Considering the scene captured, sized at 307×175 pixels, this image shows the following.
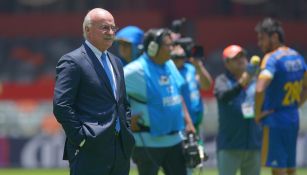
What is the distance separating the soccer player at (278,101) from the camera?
9.31 meters

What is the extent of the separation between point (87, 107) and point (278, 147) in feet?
10.5

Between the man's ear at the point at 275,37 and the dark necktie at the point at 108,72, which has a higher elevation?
the man's ear at the point at 275,37

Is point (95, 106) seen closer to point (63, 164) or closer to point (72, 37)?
point (63, 164)

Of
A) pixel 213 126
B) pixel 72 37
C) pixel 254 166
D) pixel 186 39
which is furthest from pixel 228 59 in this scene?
pixel 72 37

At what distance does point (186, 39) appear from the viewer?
Result: 32.4 ft

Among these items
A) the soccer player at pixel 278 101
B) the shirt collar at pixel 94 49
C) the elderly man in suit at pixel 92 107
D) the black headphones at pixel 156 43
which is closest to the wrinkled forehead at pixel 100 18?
the elderly man in suit at pixel 92 107

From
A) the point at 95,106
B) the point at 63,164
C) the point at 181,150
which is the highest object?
the point at 95,106

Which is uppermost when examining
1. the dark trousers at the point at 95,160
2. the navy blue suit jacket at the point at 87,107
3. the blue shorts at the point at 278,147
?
the navy blue suit jacket at the point at 87,107

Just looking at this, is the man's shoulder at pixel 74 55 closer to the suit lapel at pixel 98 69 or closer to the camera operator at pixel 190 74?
the suit lapel at pixel 98 69

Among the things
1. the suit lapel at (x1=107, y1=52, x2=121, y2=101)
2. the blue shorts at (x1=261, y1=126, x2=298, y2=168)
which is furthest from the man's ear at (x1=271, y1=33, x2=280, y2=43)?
the suit lapel at (x1=107, y1=52, x2=121, y2=101)

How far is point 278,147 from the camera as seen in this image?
30.7 ft

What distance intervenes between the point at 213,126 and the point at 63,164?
2.87 meters

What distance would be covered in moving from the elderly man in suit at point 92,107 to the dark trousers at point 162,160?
175 cm

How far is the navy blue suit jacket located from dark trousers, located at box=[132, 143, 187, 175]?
5.82ft
